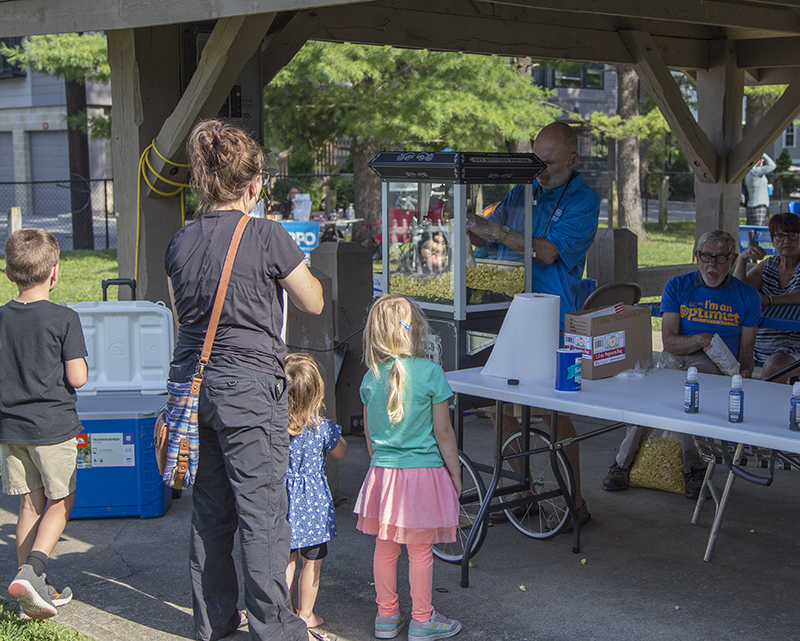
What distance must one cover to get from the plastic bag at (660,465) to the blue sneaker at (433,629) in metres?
2.07

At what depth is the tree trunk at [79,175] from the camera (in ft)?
63.6

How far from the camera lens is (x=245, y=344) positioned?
10.2 ft

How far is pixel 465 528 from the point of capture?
4.53 m

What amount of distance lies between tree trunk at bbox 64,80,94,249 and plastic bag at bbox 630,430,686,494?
16.2 metres

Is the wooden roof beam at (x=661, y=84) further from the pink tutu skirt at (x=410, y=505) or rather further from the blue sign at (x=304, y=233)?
the pink tutu skirt at (x=410, y=505)

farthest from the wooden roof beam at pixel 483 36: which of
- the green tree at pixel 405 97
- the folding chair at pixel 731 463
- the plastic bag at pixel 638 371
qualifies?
the green tree at pixel 405 97

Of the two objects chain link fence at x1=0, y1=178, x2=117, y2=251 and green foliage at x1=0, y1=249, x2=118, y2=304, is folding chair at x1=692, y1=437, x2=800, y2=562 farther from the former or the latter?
chain link fence at x1=0, y1=178, x2=117, y2=251

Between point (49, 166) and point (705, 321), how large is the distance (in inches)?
1218

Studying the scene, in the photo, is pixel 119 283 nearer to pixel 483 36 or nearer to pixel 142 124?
pixel 142 124

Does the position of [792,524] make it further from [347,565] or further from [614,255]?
[614,255]

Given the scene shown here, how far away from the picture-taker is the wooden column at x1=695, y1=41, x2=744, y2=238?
8.70 m

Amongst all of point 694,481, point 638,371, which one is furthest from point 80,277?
point 638,371

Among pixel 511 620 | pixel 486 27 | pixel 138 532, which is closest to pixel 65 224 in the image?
pixel 486 27

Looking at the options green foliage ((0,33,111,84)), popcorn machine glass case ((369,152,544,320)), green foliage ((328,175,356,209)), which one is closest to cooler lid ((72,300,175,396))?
popcorn machine glass case ((369,152,544,320))
